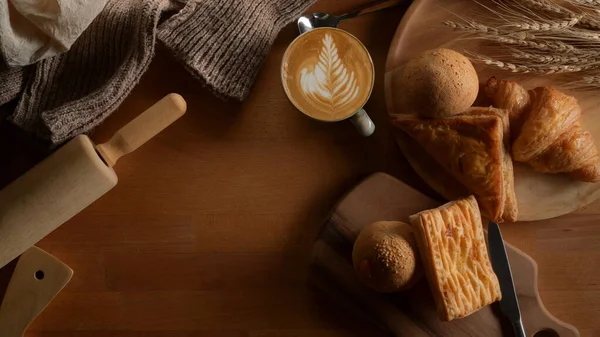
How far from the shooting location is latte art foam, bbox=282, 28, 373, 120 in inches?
42.8

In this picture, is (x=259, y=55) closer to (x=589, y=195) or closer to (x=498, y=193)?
(x=498, y=193)

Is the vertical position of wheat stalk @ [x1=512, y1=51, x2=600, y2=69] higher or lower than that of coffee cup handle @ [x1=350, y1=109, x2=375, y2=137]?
lower

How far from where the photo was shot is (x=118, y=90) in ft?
3.42

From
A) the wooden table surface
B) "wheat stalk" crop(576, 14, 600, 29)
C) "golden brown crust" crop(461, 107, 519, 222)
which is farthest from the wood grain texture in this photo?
"wheat stalk" crop(576, 14, 600, 29)

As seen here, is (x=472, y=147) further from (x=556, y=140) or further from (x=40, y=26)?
(x=40, y=26)

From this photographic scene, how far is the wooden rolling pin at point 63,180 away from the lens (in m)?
0.94

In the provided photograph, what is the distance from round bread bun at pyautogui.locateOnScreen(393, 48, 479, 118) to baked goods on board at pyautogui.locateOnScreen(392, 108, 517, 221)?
23mm

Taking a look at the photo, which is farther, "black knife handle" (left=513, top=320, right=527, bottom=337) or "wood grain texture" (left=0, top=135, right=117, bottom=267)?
"black knife handle" (left=513, top=320, right=527, bottom=337)

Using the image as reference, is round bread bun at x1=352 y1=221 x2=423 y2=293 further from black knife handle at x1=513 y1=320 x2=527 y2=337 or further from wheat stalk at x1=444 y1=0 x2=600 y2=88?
wheat stalk at x1=444 y1=0 x2=600 y2=88

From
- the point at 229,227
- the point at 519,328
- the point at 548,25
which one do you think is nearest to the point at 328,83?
the point at 229,227

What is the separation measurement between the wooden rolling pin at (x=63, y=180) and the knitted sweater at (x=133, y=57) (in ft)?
0.29

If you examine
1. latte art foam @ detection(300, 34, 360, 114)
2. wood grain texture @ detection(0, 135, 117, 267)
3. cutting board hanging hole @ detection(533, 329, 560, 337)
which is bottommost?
cutting board hanging hole @ detection(533, 329, 560, 337)

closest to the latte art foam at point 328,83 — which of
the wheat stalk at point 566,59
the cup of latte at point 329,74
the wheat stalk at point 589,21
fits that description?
the cup of latte at point 329,74

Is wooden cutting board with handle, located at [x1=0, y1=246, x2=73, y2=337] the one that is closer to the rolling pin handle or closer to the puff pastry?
the rolling pin handle
